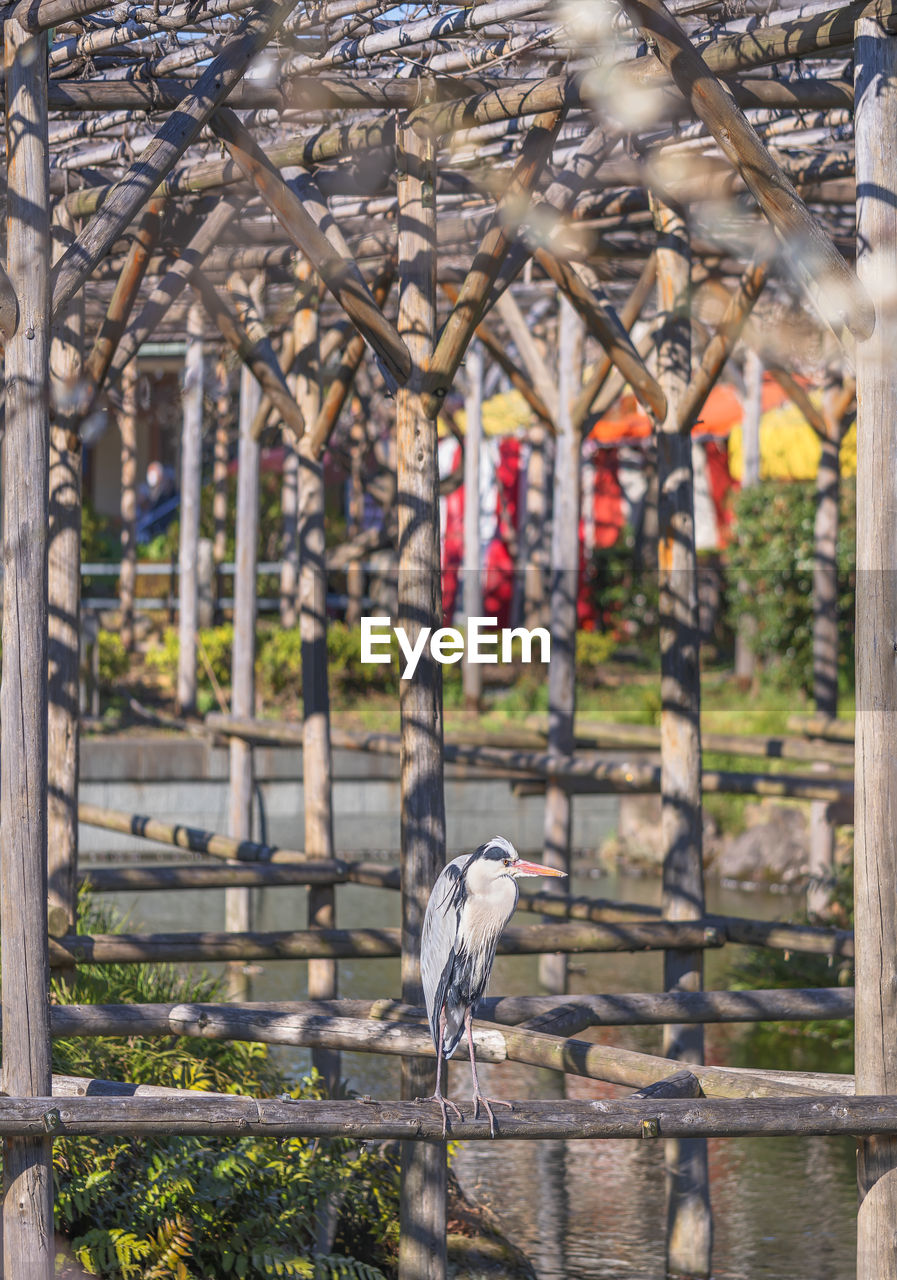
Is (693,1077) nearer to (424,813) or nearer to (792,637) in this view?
(424,813)

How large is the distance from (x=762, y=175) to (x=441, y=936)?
7.45ft

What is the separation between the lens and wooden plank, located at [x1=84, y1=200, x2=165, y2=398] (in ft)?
21.7

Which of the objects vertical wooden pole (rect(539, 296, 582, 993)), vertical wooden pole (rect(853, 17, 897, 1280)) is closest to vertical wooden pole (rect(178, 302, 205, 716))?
vertical wooden pole (rect(539, 296, 582, 993))

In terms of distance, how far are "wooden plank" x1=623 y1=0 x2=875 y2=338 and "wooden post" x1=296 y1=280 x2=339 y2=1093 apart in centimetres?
329

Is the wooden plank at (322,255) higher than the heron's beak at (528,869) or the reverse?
higher

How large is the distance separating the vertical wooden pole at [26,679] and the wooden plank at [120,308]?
2135mm

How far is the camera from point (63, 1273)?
4.83 m

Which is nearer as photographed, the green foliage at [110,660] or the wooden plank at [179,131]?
the wooden plank at [179,131]

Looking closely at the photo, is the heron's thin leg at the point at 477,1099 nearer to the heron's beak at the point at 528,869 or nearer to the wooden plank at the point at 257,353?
the heron's beak at the point at 528,869

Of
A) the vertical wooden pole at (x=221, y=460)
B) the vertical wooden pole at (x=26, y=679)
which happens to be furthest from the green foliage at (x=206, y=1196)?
the vertical wooden pole at (x=221, y=460)

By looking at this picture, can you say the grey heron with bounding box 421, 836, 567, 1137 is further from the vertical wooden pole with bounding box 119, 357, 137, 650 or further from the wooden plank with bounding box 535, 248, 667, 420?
the vertical wooden pole with bounding box 119, 357, 137, 650

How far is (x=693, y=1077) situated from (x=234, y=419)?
13.4 m

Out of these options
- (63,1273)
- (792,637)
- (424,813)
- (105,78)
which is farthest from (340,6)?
(792,637)

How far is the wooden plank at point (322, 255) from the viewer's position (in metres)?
5.18
